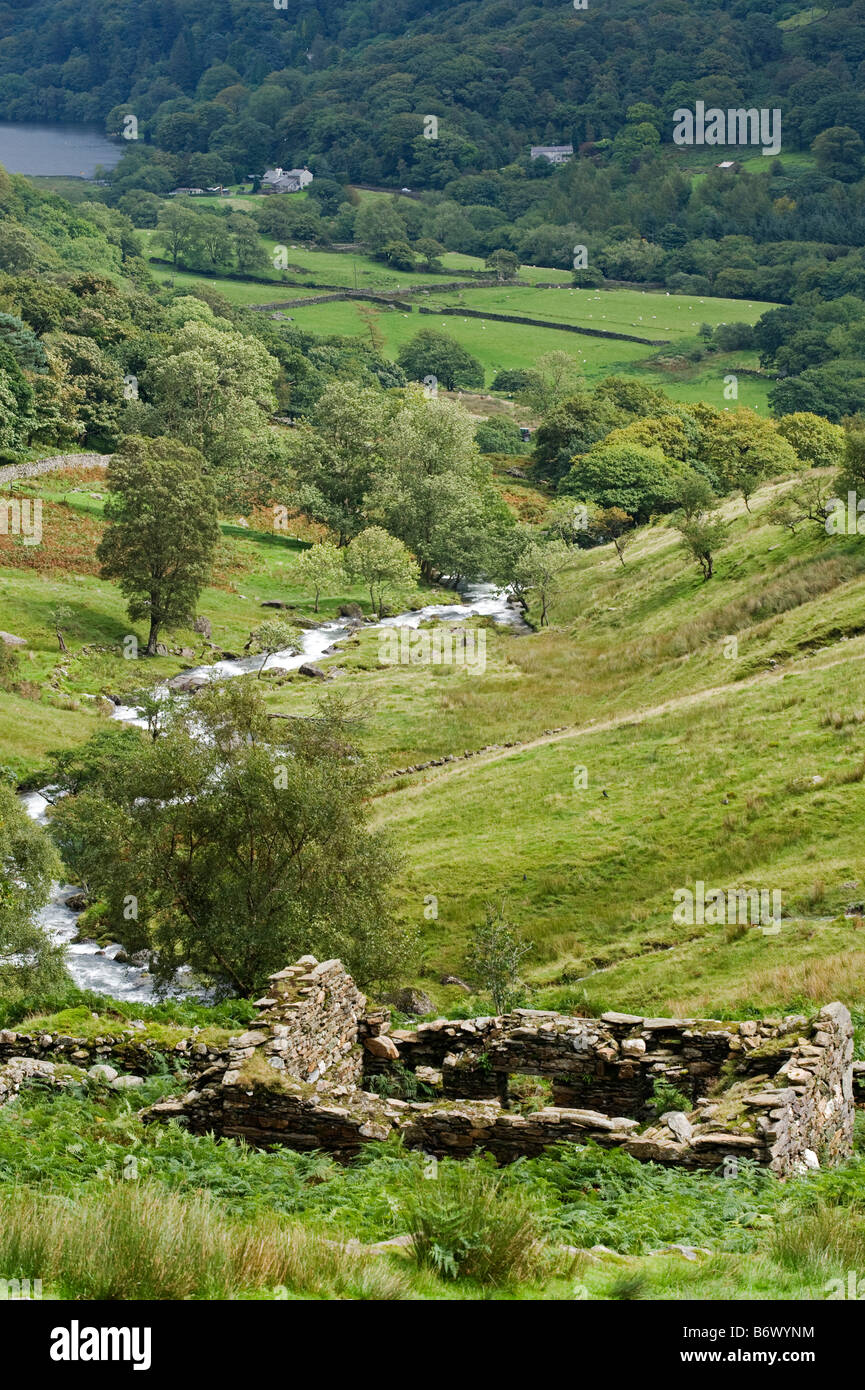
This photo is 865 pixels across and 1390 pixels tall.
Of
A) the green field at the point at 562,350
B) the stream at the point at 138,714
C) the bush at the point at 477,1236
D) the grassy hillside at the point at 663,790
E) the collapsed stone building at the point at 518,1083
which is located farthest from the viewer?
the green field at the point at 562,350

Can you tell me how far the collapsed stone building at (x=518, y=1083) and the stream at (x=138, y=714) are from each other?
12.4 m

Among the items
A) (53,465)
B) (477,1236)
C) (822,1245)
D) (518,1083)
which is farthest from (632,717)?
(53,465)

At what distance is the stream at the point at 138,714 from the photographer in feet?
112

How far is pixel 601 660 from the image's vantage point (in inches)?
2344

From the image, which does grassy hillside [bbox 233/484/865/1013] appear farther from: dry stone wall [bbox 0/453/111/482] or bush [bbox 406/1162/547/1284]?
dry stone wall [bbox 0/453/111/482]

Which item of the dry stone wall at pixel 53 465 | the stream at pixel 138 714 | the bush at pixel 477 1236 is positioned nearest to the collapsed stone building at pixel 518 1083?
the bush at pixel 477 1236

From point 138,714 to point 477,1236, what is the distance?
152 ft

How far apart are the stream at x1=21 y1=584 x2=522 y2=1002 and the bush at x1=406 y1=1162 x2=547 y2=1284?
19.7m

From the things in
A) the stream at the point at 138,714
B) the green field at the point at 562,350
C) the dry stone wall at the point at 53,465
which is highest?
the green field at the point at 562,350

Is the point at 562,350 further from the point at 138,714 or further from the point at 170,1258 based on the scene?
the point at 170,1258

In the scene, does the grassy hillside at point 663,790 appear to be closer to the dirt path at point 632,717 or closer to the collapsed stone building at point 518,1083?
the dirt path at point 632,717

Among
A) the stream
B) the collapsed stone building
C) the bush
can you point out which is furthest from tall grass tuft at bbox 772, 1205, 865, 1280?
the stream

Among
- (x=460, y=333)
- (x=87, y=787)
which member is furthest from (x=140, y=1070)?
(x=460, y=333)

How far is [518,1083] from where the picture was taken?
16469 millimetres
